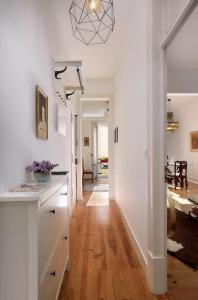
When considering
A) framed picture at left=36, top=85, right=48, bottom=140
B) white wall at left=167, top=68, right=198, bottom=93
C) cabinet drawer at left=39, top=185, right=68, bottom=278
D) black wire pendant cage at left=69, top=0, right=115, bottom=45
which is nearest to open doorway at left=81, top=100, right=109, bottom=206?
white wall at left=167, top=68, right=198, bottom=93

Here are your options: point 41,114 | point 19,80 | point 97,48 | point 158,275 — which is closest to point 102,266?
point 158,275

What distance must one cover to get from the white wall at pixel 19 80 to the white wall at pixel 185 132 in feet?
20.6

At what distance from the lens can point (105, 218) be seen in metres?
3.89

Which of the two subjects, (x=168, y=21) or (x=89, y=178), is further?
(x=89, y=178)

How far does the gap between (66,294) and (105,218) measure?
6.94 ft

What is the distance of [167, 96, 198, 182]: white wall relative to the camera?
784cm

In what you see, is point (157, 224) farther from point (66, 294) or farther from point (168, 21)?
point (168, 21)

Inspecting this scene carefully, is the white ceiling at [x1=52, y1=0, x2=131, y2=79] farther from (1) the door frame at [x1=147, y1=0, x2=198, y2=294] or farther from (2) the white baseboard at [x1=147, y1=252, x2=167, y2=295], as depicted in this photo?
(2) the white baseboard at [x1=147, y1=252, x2=167, y2=295]

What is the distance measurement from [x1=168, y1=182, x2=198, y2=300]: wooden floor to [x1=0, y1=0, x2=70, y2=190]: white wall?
1.60 m

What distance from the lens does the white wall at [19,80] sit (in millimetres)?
1229

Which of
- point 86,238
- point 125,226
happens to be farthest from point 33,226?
point 125,226

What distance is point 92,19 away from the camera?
2.87 meters

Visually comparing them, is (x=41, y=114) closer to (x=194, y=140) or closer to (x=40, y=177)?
(x=40, y=177)

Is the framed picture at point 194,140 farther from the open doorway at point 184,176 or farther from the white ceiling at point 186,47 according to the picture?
the white ceiling at point 186,47
